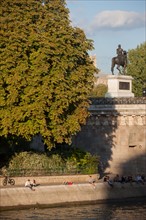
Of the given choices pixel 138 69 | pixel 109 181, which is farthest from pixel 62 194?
pixel 138 69

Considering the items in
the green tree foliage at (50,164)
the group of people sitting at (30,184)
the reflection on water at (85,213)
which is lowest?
the reflection on water at (85,213)

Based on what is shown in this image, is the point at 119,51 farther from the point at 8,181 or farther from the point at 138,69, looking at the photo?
the point at 138,69

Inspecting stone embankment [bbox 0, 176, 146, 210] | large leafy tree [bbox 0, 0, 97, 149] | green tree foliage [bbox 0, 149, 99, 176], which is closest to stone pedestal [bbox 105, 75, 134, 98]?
green tree foliage [bbox 0, 149, 99, 176]

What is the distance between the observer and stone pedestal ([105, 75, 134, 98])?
5903 cm

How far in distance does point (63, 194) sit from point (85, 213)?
394cm

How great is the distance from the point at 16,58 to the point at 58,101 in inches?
144

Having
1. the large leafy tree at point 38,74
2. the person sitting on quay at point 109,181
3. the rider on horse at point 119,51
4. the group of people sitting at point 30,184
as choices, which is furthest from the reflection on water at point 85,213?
the rider on horse at point 119,51

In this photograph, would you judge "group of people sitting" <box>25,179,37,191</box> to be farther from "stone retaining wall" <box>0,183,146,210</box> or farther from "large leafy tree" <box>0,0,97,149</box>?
"large leafy tree" <box>0,0,97,149</box>

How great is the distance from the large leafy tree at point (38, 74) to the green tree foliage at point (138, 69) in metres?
50.9

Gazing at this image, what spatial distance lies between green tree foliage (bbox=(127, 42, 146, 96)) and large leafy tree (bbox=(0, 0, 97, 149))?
50.9 meters

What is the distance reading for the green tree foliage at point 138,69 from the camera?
98.2 meters

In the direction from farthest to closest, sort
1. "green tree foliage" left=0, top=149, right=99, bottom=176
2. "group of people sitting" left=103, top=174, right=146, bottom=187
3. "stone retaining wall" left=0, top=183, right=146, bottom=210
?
1. "group of people sitting" left=103, top=174, right=146, bottom=187
2. "green tree foliage" left=0, top=149, right=99, bottom=176
3. "stone retaining wall" left=0, top=183, right=146, bottom=210

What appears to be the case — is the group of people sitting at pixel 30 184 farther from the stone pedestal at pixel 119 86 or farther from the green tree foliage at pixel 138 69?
the green tree foliage at pixel 138 69

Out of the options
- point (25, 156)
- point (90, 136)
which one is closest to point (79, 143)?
point (90, 136)
